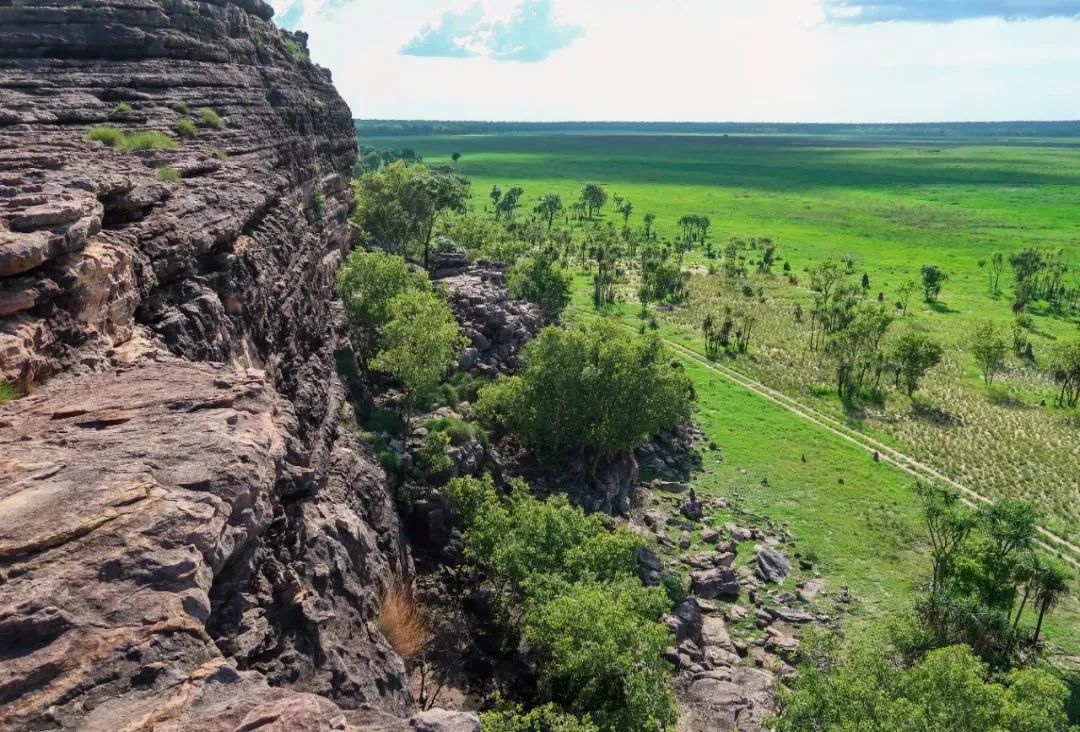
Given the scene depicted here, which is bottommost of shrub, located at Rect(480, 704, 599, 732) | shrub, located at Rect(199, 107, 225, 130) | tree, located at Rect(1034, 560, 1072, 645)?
tree, located at Rect(1034, 560, 1072, 645)

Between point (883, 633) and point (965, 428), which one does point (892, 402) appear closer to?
point (965, 428)

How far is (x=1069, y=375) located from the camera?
82938 millimetres

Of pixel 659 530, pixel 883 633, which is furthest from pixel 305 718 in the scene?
pixel 659 530

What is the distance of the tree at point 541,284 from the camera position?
92.2m

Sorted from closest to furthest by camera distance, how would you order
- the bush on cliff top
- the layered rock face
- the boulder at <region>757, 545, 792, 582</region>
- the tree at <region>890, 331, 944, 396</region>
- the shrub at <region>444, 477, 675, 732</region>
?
1. the layered rock face
2. the shrub at <region>444, 477, 675, 732</region>
3. the bush on cliff top
4. the boulder at <region>757, 545, 792, 582</region>
5. the tree at <region>890, 331, 944, 396</region>

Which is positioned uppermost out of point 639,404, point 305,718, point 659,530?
point 305,718

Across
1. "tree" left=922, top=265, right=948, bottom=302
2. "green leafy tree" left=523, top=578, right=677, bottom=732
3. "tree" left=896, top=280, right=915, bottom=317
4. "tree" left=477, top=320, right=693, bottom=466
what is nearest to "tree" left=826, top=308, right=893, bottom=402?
"tree" left=896, top=280, right=915, bottom=317

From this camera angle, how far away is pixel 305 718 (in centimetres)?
1341

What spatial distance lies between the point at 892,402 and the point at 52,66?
84949 millimetres

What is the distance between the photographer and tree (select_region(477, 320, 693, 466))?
174 ft

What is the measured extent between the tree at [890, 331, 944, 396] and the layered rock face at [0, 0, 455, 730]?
6904cm

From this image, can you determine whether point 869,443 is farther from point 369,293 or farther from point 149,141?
point 149,141

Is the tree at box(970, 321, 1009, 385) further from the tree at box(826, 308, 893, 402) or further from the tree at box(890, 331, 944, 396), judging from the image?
A: the tree at box(826, 308, 893, 402)

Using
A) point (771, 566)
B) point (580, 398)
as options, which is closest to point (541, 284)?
point (580, 398)
